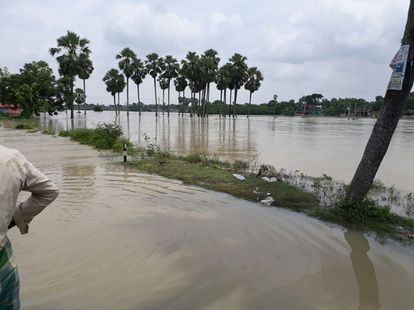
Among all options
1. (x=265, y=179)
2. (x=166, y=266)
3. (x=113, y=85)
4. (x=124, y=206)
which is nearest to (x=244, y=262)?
(x=166, y=266)

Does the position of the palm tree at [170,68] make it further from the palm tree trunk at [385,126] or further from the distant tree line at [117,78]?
the palm tree trunk at [385,126]

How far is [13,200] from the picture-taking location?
200 centimetres

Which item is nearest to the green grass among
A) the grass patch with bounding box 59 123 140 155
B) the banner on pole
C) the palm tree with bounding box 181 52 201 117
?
the banner on pole

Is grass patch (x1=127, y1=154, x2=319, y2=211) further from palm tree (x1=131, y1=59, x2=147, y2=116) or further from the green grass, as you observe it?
palm tree (x1=131, y1=59, x2=147, y2=116)

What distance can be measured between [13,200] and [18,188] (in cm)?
7

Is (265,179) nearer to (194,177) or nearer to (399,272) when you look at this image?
(194,177)

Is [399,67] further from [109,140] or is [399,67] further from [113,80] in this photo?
[113,80]

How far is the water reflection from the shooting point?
4051mm

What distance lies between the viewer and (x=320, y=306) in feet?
12.8

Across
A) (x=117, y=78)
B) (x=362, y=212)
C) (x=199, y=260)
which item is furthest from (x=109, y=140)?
(x=117, y=78)

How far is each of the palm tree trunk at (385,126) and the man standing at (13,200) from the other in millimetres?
6016

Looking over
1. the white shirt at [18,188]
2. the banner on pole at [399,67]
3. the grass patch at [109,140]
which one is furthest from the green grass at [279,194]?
the white shirt at [18,188]

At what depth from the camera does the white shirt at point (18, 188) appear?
193 centimetres

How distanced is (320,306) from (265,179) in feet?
20.2
